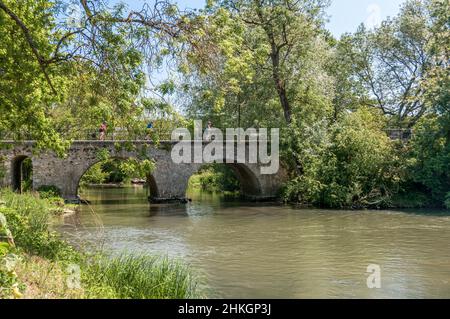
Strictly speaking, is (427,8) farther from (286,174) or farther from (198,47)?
(198,47)

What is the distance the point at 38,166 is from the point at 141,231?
10.2 m

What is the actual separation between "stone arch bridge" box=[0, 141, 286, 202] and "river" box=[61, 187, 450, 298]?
2589 millimetres

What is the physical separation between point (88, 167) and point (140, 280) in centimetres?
1819

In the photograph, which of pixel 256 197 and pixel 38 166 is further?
pixel 256 197

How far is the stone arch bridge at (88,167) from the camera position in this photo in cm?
2412

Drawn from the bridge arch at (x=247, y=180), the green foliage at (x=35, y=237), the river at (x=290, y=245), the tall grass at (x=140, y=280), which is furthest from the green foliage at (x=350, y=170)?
the tall grass at (x=140, y=280)

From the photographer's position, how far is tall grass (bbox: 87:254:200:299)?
288 inches

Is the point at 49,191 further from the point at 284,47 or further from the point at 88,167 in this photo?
the point at 284,47

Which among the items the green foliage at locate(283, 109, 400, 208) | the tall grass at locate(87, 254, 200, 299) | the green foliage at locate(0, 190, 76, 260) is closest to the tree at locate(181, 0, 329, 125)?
the green foliage at locate(283, 109, 400, 208)

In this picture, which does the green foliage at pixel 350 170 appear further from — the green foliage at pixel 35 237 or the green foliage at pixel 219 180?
the green foliage at pixel 35 237

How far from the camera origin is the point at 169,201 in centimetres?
2616

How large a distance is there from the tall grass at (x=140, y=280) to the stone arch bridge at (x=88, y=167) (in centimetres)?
1426

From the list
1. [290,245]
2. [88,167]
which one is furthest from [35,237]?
[88,167]

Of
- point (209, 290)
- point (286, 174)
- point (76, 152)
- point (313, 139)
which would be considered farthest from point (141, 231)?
point (286, 174)
